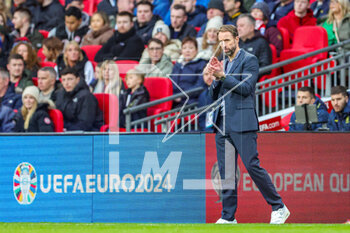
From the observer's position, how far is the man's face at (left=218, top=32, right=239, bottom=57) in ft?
25.9

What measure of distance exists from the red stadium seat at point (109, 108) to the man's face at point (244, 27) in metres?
2.58

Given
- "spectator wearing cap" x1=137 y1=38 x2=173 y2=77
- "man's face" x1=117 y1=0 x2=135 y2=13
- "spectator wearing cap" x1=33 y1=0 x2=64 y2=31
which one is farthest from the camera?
"spectator wearing cap" x1=33 y1=0 x2=64 y2=31

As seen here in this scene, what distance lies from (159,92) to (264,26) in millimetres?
2636

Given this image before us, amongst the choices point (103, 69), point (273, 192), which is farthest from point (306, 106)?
point (103, 69)

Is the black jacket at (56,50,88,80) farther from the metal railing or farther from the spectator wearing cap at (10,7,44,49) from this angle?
the metal railing

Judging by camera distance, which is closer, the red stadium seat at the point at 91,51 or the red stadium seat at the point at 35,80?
the red stadium seat at the point at 35,80

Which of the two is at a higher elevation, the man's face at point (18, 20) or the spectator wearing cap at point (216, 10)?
the man's face at point (18, 20)

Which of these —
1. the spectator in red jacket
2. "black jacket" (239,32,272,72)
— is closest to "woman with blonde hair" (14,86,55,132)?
"black jacket" (239,32,272,72)

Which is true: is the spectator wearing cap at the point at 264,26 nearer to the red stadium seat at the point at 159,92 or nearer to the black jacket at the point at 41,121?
the red stadium seat at the point at 159,92

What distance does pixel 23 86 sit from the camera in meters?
13.0

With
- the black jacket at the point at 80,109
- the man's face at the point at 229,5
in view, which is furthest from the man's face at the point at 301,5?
the black jacket at the point at 80,109

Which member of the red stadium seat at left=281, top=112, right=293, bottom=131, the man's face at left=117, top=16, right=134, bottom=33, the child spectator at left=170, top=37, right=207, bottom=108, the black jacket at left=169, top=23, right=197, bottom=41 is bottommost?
the red stadium seat at left=281, top=112, right=293, bottom=131

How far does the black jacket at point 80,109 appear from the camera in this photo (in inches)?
435

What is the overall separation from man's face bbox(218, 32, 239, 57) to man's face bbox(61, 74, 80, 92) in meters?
4.59
